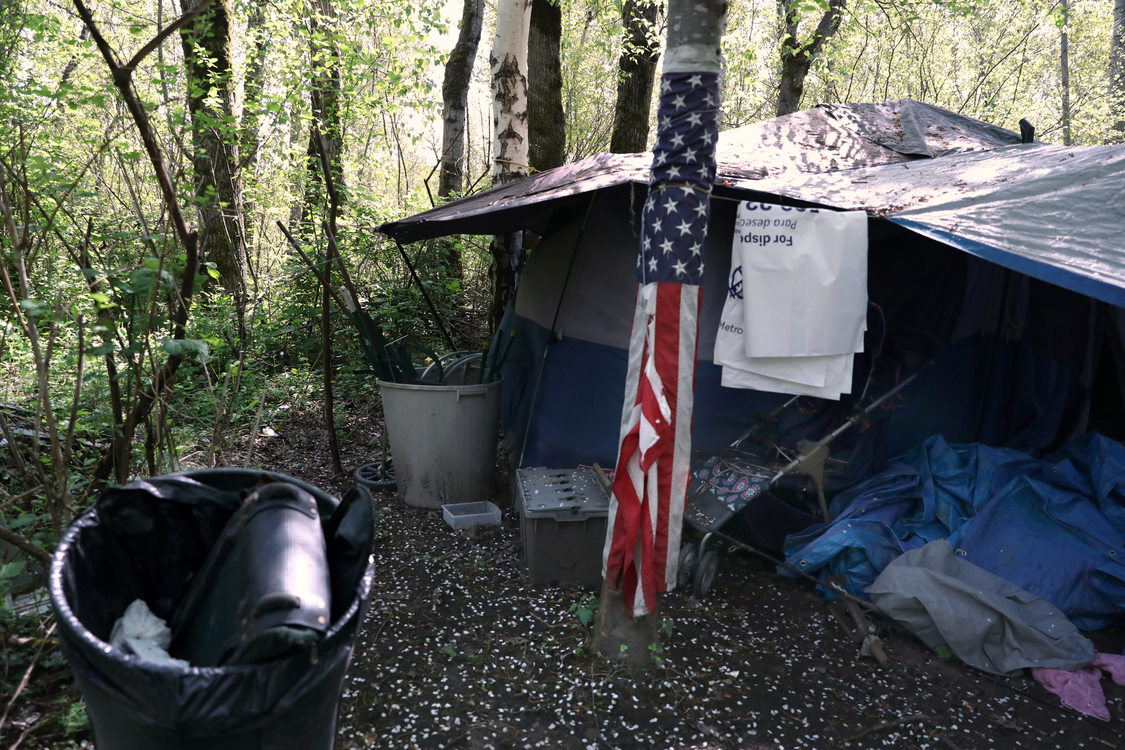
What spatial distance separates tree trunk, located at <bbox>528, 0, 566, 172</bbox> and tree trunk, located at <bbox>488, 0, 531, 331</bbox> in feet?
2.65

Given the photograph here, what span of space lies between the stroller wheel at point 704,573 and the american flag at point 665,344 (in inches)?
33.0

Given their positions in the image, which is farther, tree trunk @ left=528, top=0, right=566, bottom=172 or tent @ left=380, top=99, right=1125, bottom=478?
tree trunk @ left=528, top=0, right=566, bottom=172

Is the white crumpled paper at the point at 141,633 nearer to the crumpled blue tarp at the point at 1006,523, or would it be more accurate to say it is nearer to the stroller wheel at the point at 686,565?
the stroller wheel at the point at 686,565

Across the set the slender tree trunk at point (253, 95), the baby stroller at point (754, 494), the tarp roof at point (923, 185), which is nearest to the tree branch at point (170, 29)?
the tarp roof at point (923, 185)

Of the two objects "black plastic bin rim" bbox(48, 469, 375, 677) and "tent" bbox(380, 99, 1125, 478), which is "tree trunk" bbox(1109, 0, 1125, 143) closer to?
"tent" bbox(380, 99, 1125, 478)

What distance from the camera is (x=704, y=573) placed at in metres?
3.56

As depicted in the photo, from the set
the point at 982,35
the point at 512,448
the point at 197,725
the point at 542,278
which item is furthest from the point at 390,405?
the point at 982,35

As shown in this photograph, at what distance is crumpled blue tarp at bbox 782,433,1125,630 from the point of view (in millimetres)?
3340

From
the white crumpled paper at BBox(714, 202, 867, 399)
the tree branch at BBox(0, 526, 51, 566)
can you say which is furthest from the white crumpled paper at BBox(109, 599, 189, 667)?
the white crumpled paper at BBox(714, 202, 867, 399)

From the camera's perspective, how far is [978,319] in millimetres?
4402

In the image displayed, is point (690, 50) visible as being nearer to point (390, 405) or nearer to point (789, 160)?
point (789, 160)

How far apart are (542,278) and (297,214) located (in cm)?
856

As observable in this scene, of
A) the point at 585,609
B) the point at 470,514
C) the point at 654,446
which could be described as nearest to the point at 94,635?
the point at 654,446

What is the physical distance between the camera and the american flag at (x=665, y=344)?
2607 millimetres
